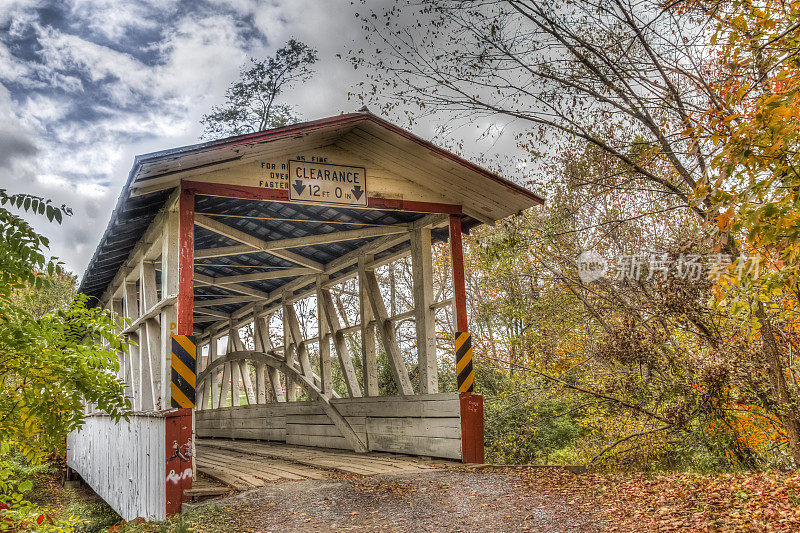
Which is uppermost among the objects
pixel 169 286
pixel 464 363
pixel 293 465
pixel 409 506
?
pixel 169 286

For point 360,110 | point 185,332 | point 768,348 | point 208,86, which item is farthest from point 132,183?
point 208,86

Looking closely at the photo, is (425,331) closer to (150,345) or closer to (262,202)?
(262,202)

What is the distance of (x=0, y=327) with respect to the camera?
376 cm

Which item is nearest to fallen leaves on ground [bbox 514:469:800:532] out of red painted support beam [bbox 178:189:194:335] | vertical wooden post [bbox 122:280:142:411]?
red painted support beam [bbox 178:189:194:335]

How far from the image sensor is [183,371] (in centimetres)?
624

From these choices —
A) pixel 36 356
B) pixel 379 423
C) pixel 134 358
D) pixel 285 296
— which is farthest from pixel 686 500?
pixel 285 296

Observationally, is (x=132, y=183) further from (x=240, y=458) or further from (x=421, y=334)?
(x=240, y=458)

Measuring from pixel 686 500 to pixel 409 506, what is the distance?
6.88 feet

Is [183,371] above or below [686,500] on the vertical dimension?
above

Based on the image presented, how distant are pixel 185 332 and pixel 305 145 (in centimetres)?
254

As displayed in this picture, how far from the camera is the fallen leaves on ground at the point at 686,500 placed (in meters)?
4.07

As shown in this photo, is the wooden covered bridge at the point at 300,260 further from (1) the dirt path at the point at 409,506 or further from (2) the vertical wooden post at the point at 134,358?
(1) the dirt path at the point at 409,506

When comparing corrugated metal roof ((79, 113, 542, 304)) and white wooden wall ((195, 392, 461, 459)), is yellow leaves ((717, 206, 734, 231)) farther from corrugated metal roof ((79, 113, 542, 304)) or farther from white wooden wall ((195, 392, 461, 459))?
white wooden wall ((195, 392, 461, 459))

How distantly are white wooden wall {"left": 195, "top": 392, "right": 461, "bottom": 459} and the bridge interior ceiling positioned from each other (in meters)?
2.30
